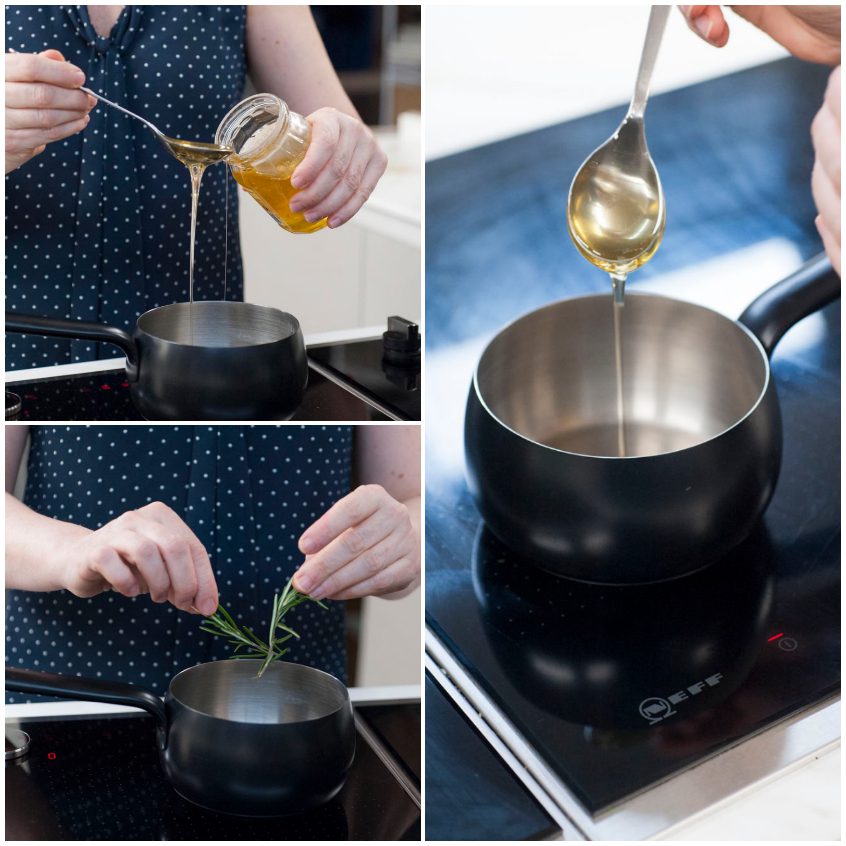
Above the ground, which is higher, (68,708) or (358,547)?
(358,547)

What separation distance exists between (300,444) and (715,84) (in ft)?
3.25

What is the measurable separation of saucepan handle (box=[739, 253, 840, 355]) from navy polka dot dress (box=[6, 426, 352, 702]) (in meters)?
0.37

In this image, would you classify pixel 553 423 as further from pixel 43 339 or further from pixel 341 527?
pixel 43 339

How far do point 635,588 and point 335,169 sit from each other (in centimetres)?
40

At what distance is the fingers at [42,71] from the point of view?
29.4 inches

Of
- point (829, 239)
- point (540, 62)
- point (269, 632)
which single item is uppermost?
point (540, 62)

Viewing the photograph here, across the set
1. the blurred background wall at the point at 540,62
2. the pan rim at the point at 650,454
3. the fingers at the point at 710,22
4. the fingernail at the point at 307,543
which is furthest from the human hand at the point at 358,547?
the blurred background wall at the point at 540,62

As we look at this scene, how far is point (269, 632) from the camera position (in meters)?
0.92

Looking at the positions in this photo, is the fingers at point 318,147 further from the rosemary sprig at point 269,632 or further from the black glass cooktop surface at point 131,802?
the black glass cooktop surface at point 131,802

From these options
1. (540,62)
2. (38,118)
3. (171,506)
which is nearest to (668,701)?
(171,506)

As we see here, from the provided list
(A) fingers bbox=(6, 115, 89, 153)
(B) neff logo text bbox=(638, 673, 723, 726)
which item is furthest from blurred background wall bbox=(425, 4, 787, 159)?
→ (B) neff logo text bbox=(638, 673, 723, 726)

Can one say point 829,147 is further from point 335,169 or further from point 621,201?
point 335,169

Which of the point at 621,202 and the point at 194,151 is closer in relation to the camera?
the point at 194,151

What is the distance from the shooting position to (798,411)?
995 mm
